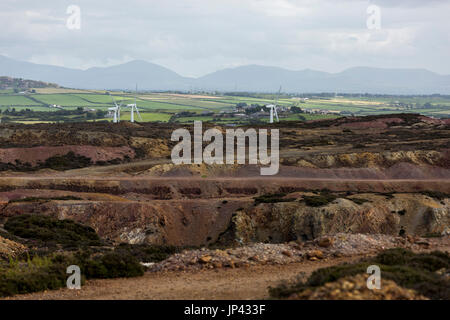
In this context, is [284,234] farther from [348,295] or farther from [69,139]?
[69,139]

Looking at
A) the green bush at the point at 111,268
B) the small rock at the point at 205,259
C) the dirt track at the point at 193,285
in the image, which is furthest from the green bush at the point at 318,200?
the green bush at the point at 111,268

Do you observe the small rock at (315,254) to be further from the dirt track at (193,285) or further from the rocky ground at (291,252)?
the dirt track at (193,285)

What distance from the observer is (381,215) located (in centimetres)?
4309

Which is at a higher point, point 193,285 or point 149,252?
point 193,285

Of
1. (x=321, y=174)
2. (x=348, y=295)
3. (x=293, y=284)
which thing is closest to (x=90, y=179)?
(x=321, y=174)

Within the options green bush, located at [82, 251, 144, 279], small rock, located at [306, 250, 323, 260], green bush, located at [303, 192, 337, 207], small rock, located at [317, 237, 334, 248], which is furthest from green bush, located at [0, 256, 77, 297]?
green bush, located at [303, 192, 337, 207]

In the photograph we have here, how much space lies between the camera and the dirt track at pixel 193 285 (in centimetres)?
1729

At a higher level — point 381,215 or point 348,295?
point 348,295

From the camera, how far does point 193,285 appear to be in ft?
61.5

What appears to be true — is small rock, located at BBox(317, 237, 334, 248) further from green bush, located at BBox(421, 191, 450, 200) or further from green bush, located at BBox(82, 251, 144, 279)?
green bush, located at BBox(421, 191, 450, 200)

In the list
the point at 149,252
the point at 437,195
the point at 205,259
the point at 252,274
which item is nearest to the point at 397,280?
the point at 252,274

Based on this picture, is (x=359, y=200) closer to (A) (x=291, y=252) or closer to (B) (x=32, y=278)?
(A) (x=291, y=252)

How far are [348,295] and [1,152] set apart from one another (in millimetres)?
68022

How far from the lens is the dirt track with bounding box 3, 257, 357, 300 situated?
17.3 metres
